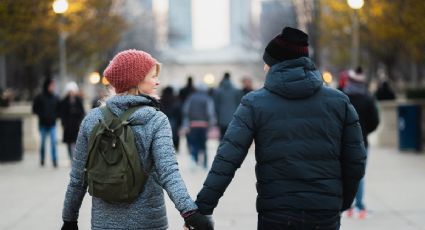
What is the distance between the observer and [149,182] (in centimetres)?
452

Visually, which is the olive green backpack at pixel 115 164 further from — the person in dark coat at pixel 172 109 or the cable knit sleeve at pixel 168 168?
the person in dark coat at pixel 172 109

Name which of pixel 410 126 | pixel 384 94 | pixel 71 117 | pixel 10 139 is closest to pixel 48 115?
pixel 71 117

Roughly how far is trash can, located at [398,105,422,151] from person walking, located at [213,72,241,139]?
437 cm

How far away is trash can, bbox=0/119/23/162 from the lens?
18.8 m

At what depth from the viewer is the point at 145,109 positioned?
454 cm

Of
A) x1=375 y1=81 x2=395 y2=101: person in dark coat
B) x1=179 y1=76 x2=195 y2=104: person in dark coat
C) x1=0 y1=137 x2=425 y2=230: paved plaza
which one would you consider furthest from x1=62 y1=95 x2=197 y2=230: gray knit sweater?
x1=375 y1=81 x2=395 y2=101: person in dark coat

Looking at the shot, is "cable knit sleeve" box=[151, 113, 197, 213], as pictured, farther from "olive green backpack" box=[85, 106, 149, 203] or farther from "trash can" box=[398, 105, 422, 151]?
"trash can" box=[398, 105, 422, 151]

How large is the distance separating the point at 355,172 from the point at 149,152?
1.07 meters

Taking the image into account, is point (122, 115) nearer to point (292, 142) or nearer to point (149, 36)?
point (292, 142)

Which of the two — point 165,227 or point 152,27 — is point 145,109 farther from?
point 152,27

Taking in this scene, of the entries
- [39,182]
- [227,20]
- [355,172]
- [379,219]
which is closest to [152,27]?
[39,182]

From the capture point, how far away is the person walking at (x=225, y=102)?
1792cm

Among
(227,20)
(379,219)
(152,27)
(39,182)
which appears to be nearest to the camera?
(379,219)

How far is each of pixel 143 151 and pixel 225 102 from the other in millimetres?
13599
